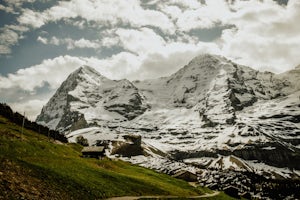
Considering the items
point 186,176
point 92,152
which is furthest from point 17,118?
point 186,176

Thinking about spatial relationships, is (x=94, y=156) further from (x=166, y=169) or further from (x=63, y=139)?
(x=166, y=169)

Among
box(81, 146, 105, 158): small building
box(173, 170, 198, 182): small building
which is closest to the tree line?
box(81, 146, 105, 158): small building

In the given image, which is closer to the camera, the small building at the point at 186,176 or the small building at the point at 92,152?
the small building at the point at 92,152

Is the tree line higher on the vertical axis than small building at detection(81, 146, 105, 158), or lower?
higher

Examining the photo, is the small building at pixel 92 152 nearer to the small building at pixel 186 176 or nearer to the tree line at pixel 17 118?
the tree line at pixel 17 118

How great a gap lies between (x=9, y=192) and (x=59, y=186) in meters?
8.69

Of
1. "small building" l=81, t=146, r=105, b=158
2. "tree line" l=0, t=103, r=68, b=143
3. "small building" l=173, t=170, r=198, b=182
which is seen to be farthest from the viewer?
"small building" l=173, t=170, r=198, b=182

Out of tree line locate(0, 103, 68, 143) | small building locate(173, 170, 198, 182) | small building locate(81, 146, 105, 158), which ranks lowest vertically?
small building locate(173, 170, 198, 182)

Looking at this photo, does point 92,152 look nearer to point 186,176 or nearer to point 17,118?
point 17,118

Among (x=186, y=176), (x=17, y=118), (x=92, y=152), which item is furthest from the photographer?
(x=186, y=176)

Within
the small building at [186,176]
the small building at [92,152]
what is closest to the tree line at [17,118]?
the small building at [92,152]

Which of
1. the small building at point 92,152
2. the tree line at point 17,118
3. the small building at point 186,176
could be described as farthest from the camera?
the small building at point 186,176

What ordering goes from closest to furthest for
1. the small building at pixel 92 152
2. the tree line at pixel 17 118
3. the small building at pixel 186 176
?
the small building at pixel 92 152 → the tree line at pixel 17 118 → the small building at pixel 186 176

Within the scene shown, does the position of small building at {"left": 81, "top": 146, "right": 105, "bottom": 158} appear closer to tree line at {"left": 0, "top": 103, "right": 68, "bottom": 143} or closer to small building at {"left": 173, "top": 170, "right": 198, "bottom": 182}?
tree line at {"left": 0, "top": 103, "right": 68, "bottom": 143}
